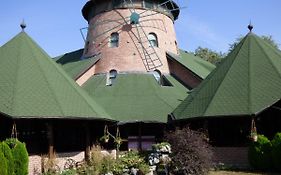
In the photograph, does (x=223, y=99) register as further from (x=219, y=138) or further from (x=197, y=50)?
(x=197, y=50)

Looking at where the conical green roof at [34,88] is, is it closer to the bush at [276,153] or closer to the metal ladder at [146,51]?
the bush at [276,153]

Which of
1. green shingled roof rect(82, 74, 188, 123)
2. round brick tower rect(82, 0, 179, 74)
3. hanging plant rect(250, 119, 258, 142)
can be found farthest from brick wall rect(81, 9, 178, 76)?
hanging plant rect(250, 119, 258, 142)

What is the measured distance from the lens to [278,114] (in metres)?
17.5

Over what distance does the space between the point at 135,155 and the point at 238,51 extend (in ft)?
26.9

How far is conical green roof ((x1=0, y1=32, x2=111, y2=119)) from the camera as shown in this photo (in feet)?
50.3

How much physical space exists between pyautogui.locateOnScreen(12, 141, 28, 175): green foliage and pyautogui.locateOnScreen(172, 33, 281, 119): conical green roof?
7.95 m

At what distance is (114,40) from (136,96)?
5661mm

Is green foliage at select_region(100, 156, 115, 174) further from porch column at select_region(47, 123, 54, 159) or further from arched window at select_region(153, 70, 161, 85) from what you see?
arched window at select_region(153, 70, 161, 85)

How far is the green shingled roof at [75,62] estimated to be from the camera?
85.2 ft

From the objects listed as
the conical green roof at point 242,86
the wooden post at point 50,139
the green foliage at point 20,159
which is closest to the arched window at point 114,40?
the conical green roof at point 242,86

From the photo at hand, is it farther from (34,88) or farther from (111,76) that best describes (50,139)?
(111,76)

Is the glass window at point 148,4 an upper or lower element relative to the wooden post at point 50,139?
upper

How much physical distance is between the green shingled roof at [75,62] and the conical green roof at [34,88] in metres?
6.27

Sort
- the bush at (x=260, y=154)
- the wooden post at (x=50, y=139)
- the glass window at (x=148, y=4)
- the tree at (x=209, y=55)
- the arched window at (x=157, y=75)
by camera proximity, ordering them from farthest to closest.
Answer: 1. the tree at (x=209, y=55)
2. the glass window at (x=148, y=4)
3. the arched window at (x=157, y=75)
4. the wooden post at (x=50, y=139)
5. the bush at (x=260, y=154)
